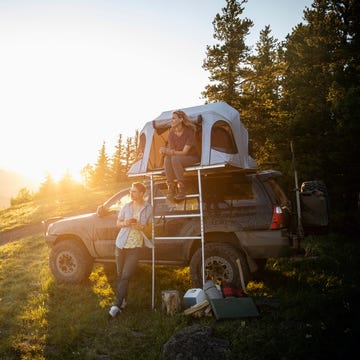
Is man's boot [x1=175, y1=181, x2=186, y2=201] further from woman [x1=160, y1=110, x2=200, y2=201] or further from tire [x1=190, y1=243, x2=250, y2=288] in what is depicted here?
tire [x1=190, y1=243, x2=250, y2=288]

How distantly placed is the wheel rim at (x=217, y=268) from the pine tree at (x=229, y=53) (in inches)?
529

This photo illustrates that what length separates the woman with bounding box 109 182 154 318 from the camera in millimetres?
5543

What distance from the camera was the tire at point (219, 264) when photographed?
5.73m

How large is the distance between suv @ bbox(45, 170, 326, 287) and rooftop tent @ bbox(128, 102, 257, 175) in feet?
1.58

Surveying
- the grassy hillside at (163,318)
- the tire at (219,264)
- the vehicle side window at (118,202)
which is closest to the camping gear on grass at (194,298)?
the grassy hillside at (163,318)

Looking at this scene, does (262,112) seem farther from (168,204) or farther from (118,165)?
(118,165)

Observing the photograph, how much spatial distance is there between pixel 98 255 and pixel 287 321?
4307 millimetres

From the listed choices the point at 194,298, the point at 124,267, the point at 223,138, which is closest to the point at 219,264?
the point at 194,298

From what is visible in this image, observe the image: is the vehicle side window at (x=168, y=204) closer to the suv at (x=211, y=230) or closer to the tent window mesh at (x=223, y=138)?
the suv at (x=211, y=230)

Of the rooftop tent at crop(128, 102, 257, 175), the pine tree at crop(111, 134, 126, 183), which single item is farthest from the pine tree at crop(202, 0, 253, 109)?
the pine tree at crop(111, 134, 126, 183)

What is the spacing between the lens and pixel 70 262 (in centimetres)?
732

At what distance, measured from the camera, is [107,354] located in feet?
13.7

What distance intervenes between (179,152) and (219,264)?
7.20ft

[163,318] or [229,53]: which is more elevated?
[229,53]
